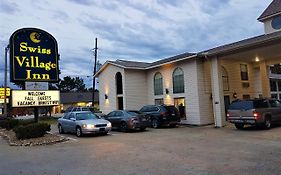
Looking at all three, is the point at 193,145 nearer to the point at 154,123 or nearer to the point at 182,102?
the point at 154,123

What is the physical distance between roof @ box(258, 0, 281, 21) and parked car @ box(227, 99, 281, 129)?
883 centimetres

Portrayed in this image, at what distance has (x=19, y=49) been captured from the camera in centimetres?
1588

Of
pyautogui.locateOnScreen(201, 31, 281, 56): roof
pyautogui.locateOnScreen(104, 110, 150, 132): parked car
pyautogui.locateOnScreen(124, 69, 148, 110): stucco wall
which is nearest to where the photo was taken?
pyautogui.locateOnScreen(201, 31, 281, 56): roof

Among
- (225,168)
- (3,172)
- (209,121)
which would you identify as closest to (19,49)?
(3,172)

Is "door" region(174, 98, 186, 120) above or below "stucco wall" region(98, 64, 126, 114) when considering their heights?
below

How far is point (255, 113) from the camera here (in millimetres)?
17000

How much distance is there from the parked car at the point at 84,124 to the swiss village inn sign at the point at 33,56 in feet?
8.99

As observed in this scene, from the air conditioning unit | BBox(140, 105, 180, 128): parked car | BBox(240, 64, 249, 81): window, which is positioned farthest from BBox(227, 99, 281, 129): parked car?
BBox(240, 64, 249, 81): window

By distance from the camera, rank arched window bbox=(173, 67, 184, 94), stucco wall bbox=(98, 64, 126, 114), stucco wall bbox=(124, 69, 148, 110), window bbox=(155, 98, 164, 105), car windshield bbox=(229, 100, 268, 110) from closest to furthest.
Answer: car windshield bbox=(229, 100, 268, 110)
arched window bbox=(173, 67, 184, 94)
window bbox=(155, 98, 164, 105)
stucco wall bbox=(124, 69, 148, 110)
stucco wall bbox=(98, 64, 126, 114)

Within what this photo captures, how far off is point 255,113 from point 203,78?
20.4 ft

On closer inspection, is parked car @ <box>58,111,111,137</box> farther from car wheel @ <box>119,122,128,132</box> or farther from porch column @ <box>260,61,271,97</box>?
porch column @ <box>260,61,271,97</box>

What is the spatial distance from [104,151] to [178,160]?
345 centimetres

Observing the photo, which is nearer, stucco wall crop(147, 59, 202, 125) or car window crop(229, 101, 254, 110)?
car window crop(229, 101, 254, 110)

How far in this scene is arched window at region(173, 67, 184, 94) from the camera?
2373 centimetres
